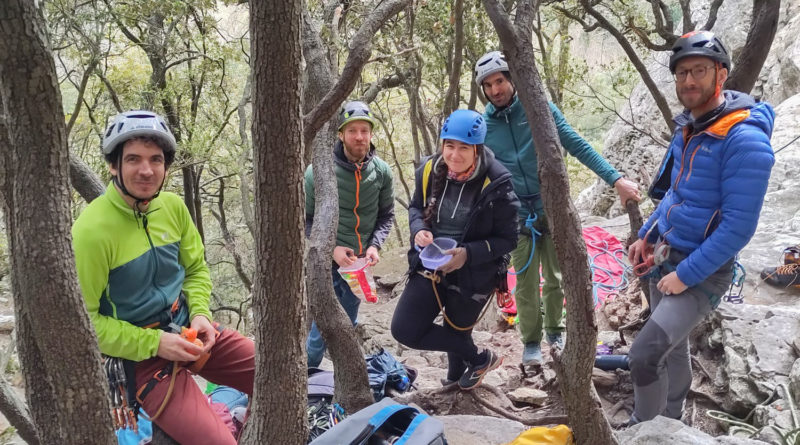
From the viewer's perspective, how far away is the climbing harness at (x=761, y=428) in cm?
310

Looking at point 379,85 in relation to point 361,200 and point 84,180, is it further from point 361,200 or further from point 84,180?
point 84,180

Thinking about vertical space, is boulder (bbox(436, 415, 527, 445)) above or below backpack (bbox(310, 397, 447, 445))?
below

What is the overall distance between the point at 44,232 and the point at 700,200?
9.86ft

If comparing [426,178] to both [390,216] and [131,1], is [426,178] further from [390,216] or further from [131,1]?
[131,1]

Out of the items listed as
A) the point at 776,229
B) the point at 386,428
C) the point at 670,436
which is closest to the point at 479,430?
the point at 386,428

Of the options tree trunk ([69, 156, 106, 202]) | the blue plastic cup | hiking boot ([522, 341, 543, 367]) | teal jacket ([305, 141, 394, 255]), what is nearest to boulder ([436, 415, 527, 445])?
the blue plastic cup

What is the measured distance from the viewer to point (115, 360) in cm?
275

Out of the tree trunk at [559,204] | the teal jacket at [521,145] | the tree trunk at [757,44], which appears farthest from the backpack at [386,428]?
the tree trunk at [757,44]

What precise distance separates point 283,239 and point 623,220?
27.7ft

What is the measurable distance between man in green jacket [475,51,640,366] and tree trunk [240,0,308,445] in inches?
89.5

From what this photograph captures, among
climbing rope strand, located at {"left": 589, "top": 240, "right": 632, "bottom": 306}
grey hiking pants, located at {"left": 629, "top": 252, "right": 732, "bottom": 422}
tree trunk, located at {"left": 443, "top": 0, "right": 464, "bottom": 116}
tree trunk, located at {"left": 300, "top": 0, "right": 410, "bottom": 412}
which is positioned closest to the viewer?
grey hiking pants, located at {"left": 629, "top": 252, "right": 732, "bottom": 422}

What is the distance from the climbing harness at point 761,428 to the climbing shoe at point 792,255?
5.78ft

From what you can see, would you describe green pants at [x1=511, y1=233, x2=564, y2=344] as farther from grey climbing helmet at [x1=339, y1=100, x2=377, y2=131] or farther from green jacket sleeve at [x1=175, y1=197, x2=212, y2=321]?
green jacket sleeve at [x1=175, y1=197, x2=212, y2=321]

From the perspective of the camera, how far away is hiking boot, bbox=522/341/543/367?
4.73 m
